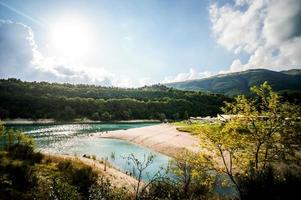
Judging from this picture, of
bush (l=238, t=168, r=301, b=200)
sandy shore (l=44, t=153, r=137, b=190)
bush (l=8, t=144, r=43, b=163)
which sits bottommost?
sandy shore (l=44, t=153, r=137, b=190)

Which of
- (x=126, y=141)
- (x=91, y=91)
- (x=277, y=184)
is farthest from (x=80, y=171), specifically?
(x=91, y=91)

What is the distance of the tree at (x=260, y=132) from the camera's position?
17969mm

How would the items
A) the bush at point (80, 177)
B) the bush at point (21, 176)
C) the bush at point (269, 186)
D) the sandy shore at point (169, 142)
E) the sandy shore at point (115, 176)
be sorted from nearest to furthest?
the bush at point (269, 186), the bush at point (21, 176), the bush at point (80, 177), the sandy shore at point (115, 176), the sandy shore at point (169, 142)

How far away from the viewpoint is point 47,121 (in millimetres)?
125875

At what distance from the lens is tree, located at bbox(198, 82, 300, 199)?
1797cm

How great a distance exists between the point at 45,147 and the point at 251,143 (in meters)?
48.0

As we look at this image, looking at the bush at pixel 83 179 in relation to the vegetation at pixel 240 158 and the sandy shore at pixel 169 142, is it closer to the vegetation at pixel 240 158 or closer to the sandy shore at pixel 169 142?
the vegetation at pixel 240 158

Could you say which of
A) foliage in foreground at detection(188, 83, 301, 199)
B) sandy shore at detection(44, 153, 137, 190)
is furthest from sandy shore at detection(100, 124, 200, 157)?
foliage in foreground at detection(188, 83, 301, 199)

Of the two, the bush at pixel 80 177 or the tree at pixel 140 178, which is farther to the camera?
the bush at pixel 80 177

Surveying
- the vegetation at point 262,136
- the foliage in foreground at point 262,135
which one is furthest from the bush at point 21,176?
the foliage in foreground at point 262,135

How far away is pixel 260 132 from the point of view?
18.8 metres

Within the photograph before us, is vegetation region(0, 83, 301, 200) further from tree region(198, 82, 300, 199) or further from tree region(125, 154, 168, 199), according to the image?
tree region(125, 154, 168, 199)

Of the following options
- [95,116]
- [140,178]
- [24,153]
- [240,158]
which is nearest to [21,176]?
[24,153]

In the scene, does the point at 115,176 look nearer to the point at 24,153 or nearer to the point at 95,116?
the point at 24,153
